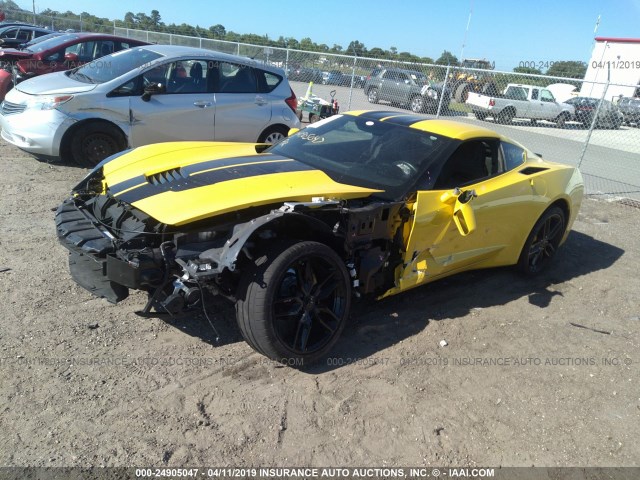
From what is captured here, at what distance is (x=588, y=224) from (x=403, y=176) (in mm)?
4936

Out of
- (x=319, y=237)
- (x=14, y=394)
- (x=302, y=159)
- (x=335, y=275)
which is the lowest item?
(x=14, y=394)

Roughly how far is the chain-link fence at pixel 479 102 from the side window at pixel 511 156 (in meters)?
7.62

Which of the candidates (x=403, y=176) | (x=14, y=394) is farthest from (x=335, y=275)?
(x=14, y=394)

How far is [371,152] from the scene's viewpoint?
409 cm

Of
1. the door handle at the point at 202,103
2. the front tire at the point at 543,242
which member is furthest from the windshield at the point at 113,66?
the front tire at the point at 543,242

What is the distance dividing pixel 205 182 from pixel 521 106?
1644 centimetres

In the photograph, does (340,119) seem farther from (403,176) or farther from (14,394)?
(14,394)

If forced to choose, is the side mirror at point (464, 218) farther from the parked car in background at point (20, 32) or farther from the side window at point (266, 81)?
the parked car in background at point (20, 32)

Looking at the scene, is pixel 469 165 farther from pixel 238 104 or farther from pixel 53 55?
pixel 53 55

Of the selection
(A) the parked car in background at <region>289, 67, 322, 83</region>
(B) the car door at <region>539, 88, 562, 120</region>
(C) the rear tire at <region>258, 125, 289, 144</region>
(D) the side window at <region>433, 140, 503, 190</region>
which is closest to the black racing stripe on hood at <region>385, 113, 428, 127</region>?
(D) the side window at <region>433, 140, 503, 190</region>

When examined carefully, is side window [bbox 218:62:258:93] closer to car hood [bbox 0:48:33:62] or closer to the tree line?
car hood [bbox 0:48:33:62]

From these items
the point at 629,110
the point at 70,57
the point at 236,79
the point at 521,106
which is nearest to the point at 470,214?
the point at 236,79

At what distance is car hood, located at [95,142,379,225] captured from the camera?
9.72ft

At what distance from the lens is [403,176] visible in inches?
148
